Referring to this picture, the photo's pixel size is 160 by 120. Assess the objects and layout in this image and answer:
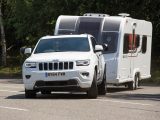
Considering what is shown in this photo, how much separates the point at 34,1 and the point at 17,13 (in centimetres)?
203

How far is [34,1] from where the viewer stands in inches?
1743

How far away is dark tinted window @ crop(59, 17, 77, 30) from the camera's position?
23702 millimetres

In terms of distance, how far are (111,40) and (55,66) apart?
5.32 meters

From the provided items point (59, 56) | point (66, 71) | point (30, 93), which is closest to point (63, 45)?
point (59, 56)

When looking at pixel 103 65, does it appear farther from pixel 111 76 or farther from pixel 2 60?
pixel 2 60

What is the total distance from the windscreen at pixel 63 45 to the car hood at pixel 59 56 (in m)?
0.48

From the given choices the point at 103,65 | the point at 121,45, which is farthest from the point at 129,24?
the point at 103,65

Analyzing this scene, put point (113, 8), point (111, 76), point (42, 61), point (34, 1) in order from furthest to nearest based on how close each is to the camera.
A: point (34, 1) → point (113, 8) → point (111, 76) → point (42, 61)

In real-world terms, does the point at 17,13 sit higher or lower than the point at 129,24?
lower

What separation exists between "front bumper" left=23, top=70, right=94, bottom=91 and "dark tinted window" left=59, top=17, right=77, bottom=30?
5.26 m

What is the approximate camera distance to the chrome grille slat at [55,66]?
18.5 meters

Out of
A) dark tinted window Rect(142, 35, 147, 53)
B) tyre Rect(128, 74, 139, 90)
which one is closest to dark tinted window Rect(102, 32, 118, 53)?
tyre Rect(128, 74, 139, 90)

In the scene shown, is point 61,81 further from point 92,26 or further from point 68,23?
point 68,23

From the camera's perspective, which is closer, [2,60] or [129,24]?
[129,24]
